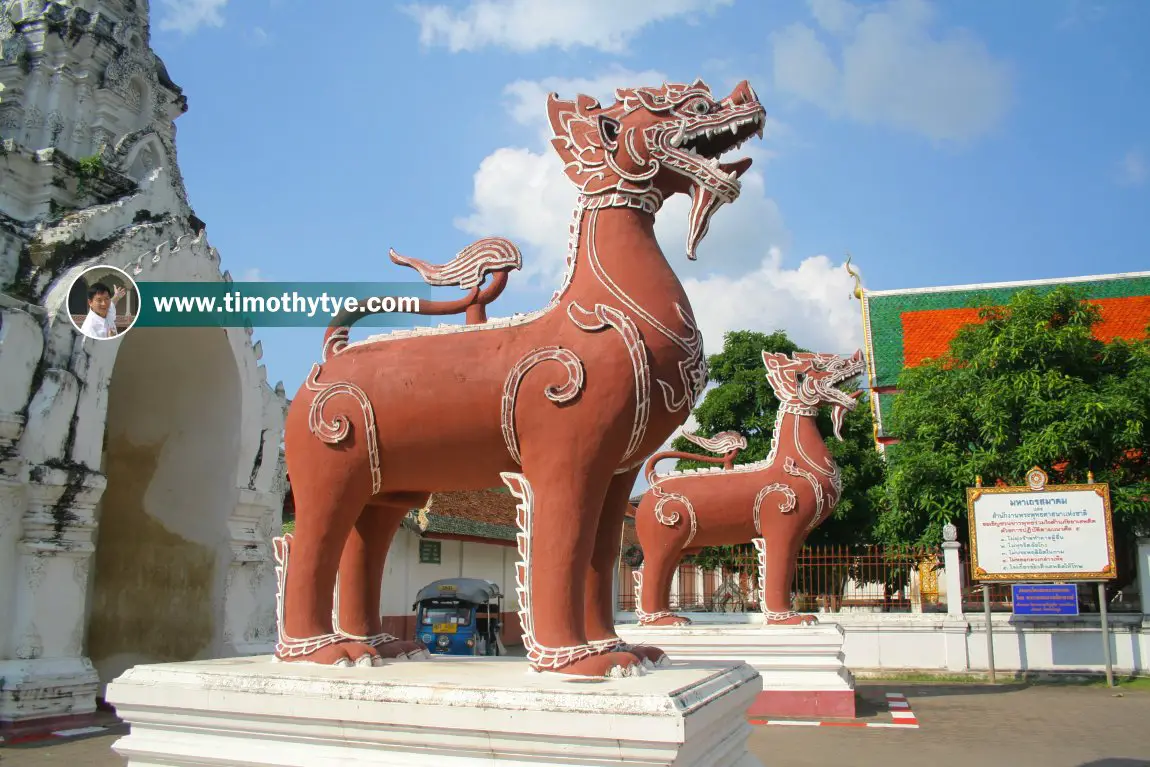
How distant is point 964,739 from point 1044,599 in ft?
18.0

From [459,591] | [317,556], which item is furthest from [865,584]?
[317,556]

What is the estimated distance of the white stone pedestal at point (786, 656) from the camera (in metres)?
9.20

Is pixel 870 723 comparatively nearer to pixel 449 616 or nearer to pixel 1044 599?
pixel 1044 599

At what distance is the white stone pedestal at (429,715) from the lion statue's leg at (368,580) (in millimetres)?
290

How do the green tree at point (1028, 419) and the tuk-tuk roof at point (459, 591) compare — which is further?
the tuk-tuk roof at point (459, 591)

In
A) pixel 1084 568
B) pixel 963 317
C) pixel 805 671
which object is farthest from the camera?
pixel 963 317

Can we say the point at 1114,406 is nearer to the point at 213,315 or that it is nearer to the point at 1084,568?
the point at 1084,568

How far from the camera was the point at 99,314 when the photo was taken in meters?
7.75

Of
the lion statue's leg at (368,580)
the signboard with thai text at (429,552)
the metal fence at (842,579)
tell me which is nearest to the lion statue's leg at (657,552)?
the metal fence at (842,579)

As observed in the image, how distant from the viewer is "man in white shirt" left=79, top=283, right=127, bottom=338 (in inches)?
302

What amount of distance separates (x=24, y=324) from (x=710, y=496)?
270 inches

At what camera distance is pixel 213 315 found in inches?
346

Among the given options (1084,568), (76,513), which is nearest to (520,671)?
(76,513)

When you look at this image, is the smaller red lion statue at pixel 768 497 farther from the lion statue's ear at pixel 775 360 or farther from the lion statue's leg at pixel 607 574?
the lion statue's leg at pixel 607 574
